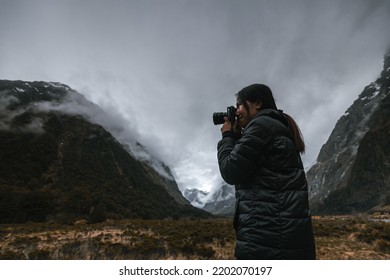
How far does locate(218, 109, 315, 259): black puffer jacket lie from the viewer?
1.73 meters

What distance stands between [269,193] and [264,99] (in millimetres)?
823

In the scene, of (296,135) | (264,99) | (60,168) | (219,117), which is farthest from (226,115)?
(60,168)

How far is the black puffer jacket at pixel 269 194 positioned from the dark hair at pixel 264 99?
0.23 metres

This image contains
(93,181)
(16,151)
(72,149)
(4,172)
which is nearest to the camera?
(4,172)

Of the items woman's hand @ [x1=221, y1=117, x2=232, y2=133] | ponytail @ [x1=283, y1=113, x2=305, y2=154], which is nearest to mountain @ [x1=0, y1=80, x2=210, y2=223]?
woman's hand @ [x1=221, y1=117, x2=232, y2=133]

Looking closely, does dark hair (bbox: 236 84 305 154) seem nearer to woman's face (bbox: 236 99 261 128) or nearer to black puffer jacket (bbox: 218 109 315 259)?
woman's face (bbox: 236 99 261 128)

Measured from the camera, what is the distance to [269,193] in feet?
5.88

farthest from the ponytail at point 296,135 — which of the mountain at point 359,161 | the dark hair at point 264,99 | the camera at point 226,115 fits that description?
the mountain at point 359,161

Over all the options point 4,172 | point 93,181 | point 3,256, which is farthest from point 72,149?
point 3,256

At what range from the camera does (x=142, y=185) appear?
304 feet

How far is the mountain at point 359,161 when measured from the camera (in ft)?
262

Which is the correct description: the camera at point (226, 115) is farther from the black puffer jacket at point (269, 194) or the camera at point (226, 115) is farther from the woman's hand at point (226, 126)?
the black puffer jacket at point (269, 194)
